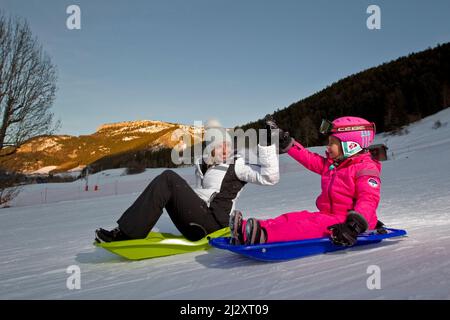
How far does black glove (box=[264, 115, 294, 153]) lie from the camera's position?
285cm

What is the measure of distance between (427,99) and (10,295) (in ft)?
180

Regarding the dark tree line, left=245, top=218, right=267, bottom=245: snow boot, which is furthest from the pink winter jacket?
the dark tree line

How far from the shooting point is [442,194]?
5586 mm

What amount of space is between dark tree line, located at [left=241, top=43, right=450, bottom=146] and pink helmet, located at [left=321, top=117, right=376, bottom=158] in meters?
43.2

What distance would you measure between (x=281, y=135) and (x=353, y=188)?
769 millimetres

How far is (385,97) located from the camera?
49.7 m

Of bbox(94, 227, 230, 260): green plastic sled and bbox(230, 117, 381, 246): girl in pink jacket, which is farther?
bbox(94, 227, 230, 260): green plastic sled

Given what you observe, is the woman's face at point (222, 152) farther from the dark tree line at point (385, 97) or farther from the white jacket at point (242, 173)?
the dark tree line at point (385, 97)

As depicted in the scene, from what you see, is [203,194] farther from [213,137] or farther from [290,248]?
[290,248]

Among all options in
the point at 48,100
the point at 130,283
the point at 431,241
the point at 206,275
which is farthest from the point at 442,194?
the point at 48,100

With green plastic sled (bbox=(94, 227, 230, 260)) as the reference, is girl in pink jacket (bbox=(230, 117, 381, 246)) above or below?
above

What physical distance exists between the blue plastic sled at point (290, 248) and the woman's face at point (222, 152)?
0.72 meters

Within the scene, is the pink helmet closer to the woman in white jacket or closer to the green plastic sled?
the woman in white jacket

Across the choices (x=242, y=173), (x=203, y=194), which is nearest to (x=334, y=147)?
(x=242, y=173)
